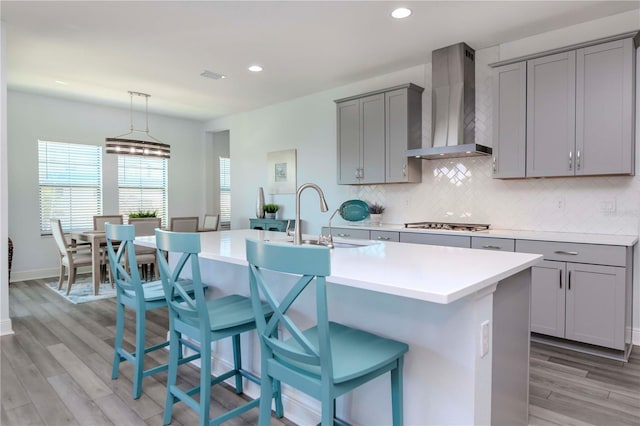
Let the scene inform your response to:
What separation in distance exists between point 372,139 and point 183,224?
10.2 ft

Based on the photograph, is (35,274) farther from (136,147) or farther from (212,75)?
(212,75)

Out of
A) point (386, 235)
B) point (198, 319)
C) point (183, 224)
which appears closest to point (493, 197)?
point (386, 235)

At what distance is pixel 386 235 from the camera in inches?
163

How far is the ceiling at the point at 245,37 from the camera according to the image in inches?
122

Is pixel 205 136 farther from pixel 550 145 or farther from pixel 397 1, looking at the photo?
pixel 550 145

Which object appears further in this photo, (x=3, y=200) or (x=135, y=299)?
(x=3, y=200)

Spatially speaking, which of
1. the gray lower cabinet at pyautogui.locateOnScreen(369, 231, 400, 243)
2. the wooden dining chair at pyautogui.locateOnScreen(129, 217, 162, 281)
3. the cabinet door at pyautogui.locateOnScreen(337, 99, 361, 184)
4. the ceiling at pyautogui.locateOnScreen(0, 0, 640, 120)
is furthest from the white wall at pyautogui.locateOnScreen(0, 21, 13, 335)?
the gray lower cabinet at pyautogui.locateOnScreen(369, 231, 400, 243)

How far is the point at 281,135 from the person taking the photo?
6.20 meters

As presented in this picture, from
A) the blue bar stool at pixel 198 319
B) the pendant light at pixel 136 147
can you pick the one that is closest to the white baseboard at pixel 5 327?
the pendant light at pixel 136 147

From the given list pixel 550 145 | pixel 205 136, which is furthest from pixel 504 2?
pixel 205 136

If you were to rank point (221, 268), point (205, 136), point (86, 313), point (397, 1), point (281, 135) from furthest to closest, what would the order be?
point (205, 136), point (281, 135), point (86, 313), point (397, 1), point (221, 268)

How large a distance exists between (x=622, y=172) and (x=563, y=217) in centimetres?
66

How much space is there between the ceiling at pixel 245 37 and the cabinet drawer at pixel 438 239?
1894mm

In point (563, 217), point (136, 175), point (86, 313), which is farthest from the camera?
point (136, 175)
